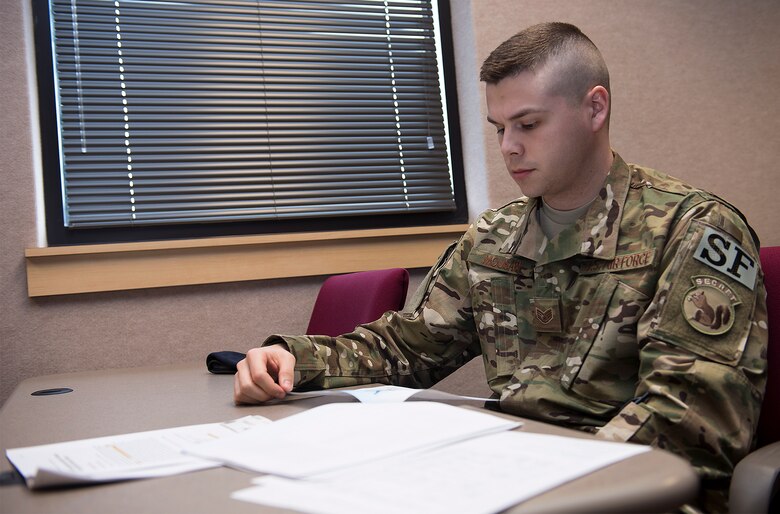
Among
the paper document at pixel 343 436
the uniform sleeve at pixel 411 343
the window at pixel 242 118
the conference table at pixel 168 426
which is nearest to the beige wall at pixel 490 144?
the window at pixel 242 118

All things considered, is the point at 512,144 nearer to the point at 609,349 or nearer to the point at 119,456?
the point at 609,349

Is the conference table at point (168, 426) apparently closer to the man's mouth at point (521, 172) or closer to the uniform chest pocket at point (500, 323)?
the uniform chest pocket at point (500, 323)

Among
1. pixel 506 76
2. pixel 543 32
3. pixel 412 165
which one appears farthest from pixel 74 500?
pixel 412 165

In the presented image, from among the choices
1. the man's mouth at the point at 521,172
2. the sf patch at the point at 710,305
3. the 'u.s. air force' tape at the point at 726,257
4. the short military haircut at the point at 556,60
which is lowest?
the sf patch at the point at 710,305

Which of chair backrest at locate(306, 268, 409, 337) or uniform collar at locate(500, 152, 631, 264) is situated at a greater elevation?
uniform collar at locate(500, 152, 631, 264)

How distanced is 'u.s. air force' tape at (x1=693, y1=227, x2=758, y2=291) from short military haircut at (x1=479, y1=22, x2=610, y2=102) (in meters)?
0.43

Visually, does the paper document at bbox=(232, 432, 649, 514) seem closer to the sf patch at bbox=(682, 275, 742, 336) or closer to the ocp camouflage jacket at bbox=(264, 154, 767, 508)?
the ocp camouflage jacket at bbox=(264, 154, 767, 508)

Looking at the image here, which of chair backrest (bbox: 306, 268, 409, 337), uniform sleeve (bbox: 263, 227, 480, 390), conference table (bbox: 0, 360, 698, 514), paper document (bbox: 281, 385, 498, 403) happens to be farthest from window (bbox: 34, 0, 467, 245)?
paper document (bbox: 281, 385, 498, 403)

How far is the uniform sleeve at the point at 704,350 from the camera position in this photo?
1.01 meters

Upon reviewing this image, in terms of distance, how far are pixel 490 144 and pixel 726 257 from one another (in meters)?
1.72

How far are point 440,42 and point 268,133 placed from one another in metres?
0.83

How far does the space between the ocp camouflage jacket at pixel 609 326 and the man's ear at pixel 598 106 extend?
0.11 m

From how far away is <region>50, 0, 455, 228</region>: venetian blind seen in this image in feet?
8.29

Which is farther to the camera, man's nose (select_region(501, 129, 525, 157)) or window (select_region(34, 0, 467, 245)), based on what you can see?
window (select_region(34, 0, 467, 245))
